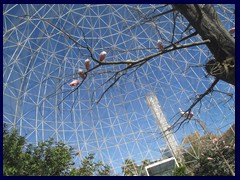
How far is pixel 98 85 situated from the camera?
29.9 meters

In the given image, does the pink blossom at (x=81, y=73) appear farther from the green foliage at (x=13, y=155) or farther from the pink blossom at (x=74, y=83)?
the green foliage at (x=13, y=155)

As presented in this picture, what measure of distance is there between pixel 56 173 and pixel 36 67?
16.1 m

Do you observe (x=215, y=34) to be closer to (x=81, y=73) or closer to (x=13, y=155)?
(x=81, y=73)

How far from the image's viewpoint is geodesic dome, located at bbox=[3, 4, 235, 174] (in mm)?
22219

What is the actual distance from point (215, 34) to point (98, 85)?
2627 cm

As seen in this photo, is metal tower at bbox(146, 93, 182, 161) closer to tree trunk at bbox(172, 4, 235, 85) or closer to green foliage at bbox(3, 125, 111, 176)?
green foliage at bbox(3, 125, 111, 176)

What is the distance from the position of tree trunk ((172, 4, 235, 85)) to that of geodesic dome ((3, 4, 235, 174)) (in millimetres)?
16886

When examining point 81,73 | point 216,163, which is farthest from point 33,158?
point 216,163

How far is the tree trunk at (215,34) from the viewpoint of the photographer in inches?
154

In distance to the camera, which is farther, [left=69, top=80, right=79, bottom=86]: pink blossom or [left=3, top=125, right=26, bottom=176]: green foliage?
[left=3, top=125, right=26, bottom=176]: green foliage

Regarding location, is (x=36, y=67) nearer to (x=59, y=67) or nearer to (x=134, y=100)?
(x=59, y=67)

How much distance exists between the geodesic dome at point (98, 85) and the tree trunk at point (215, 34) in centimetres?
1689

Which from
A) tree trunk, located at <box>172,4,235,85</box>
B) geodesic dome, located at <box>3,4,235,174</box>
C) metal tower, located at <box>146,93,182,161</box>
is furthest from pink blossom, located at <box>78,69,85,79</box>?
metal tower, located at <box>146,93,182,161</box>

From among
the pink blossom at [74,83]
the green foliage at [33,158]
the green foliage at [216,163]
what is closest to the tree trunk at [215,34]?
the pink blossom at [74,83]
